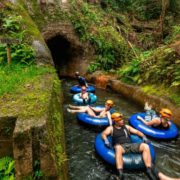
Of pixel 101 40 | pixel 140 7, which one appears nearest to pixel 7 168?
pixel 101 40

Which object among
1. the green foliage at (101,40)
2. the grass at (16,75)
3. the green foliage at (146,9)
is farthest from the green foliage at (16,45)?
the green foliage at (146,9)

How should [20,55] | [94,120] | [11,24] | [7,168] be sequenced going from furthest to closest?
[11,24], [20,55], [94,120], [7,168]

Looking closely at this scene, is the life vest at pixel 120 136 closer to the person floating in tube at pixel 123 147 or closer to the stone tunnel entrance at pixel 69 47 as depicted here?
the person floating in tube at pixel 123 147

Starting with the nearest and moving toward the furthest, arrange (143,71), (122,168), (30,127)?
(30,127) < (122,168) < (143,71)

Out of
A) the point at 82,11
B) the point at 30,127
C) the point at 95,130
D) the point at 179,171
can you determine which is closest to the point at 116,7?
the point at 82,11

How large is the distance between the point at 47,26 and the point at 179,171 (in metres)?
14.2

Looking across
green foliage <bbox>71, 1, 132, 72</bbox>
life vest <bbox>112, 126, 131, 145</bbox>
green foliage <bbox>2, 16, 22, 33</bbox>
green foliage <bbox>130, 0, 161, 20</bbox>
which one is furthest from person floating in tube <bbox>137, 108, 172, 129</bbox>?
green foliage <bbox>130, 0, 161, 20</bbox>

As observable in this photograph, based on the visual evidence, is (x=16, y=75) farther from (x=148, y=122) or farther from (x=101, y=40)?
(x=101, y=40)

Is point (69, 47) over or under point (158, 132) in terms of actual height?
over

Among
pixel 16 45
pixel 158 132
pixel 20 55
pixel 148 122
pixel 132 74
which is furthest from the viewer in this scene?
pixel 132 74

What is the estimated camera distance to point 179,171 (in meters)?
6.88

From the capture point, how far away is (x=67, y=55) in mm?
20281

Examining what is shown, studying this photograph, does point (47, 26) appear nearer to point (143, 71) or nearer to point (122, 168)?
point (143, 71)

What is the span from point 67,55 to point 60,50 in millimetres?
1006
